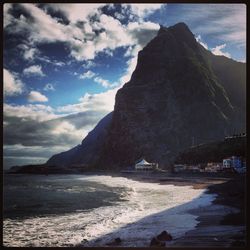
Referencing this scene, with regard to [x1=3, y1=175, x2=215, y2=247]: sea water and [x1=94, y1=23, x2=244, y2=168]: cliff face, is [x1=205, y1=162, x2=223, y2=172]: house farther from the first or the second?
[x1=94, y1=23, x2=244, y2=168]: cliff face

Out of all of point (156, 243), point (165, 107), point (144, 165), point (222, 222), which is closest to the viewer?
point (156, 243)

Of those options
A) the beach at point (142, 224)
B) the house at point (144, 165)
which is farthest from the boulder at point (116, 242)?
the house at point (144, 165)

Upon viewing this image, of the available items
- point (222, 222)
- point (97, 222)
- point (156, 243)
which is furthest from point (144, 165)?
point (156, 243)

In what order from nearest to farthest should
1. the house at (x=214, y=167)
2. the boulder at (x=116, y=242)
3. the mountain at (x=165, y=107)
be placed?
the boulder at (x=116, y=242) → the house at (x=214, y=167) → the mountain at (x=165, y=107)

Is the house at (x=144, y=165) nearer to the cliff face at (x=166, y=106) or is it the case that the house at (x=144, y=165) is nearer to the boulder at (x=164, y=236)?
the cliff face at (x=166, y=106)

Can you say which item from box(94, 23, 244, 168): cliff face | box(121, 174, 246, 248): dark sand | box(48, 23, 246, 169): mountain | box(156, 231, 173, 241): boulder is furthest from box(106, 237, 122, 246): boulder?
box(94, 23, 244, 168): cliff face

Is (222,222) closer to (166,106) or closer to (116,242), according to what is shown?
(116,242)

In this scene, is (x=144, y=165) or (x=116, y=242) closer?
(x=116, y=242)

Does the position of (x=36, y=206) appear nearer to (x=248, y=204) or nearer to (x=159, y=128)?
(x=248, y=204)

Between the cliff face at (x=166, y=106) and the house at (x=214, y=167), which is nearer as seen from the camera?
the house at (x=214, y=167)
